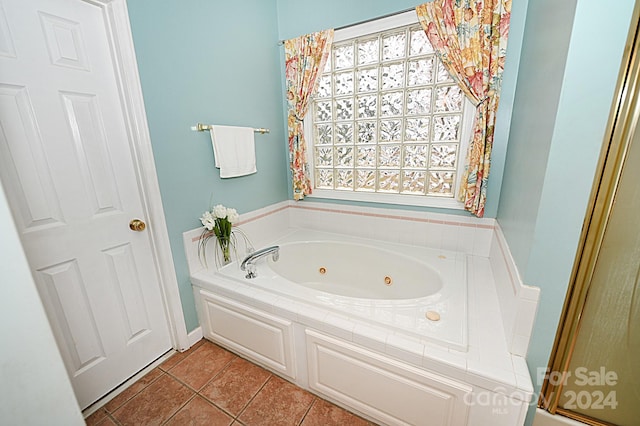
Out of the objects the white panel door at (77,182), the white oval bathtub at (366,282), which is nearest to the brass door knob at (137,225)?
the white panel door at (77,182)

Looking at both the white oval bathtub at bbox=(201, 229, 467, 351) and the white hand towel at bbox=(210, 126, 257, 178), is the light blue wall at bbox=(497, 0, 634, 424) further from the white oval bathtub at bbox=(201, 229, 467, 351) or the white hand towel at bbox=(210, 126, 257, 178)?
the white hand towel at bbox=(210, 126, 257, 178)

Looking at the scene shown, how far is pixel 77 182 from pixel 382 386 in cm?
176

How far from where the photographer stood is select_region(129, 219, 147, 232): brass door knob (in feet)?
4.62

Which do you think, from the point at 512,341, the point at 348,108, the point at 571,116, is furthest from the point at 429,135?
the point at 512,341

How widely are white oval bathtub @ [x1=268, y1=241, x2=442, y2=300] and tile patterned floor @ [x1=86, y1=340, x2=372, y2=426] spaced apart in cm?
81

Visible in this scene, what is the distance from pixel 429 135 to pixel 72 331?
2493 mm

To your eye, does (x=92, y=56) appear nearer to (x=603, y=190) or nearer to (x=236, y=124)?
(x=236, y=124)

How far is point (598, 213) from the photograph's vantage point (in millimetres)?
797

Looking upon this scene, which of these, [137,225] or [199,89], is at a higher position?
[199,89]

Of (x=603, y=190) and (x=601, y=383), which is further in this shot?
(x=601, y=383)

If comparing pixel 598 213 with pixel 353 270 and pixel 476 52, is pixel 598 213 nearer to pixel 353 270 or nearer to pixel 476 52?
pixel 476 52

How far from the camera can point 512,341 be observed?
1.01 meters

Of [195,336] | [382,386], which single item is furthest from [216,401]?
[382,386]

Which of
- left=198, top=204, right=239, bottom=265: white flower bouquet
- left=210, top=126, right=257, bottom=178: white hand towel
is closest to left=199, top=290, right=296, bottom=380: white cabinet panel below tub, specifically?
left=198, top=204, right=239, bottom=265: white flower bouquet
